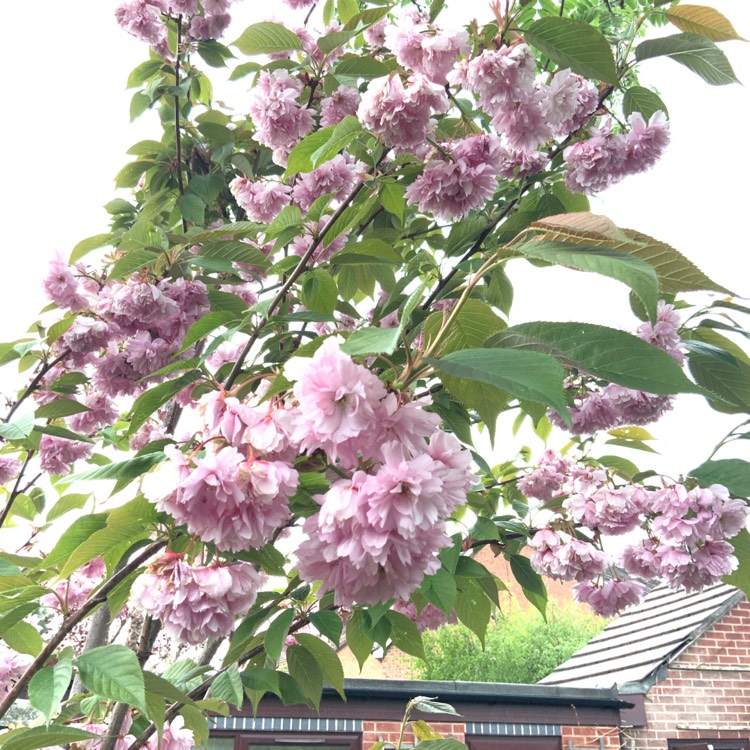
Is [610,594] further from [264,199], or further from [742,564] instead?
[264,199]

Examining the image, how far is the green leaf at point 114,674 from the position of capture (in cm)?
85

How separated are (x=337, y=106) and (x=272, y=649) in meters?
1.22

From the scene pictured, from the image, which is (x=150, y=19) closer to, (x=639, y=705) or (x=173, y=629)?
(x=173, y=629)

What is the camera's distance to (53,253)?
1.89m

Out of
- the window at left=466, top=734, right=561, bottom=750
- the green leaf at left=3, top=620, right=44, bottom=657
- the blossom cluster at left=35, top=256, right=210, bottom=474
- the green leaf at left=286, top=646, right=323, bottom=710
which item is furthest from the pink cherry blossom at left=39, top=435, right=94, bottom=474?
the window at left=466, top=734, right=561, bottom=750

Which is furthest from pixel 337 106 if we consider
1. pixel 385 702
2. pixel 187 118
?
pixel 385 702

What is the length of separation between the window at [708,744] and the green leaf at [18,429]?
6302 mm

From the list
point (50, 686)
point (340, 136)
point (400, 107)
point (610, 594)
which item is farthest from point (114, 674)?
point (610, 594)

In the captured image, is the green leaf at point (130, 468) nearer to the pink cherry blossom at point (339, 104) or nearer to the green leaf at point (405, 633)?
the green leaf at point (405, 633)

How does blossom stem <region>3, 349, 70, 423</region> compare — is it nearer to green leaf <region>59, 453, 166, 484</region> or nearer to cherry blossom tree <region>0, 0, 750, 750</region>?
cherry blossom tree <region>0, 0, 750, 750</region>

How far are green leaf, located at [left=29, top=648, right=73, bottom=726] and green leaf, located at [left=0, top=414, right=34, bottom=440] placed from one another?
0.43 meters

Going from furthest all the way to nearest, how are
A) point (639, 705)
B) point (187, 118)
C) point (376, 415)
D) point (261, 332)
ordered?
point (639, 705) → point (187, 118) → point (261, 332) → point (376, 415)

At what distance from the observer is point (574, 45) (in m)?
1.10

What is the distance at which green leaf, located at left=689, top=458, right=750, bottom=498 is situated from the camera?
63.5 inches
